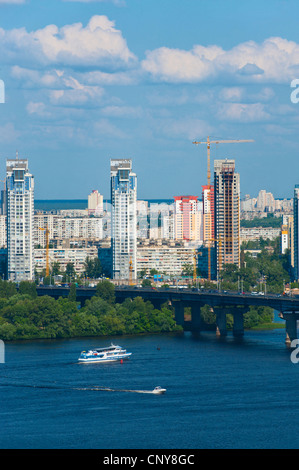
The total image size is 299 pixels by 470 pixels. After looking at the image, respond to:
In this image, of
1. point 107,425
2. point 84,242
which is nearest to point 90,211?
point 84,242

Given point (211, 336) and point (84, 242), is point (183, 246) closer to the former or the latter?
point (84, 242)

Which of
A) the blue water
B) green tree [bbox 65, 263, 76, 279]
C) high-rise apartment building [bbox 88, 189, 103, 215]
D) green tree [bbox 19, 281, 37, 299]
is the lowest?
the blue water

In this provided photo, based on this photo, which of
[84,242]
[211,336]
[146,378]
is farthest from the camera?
[84,242]

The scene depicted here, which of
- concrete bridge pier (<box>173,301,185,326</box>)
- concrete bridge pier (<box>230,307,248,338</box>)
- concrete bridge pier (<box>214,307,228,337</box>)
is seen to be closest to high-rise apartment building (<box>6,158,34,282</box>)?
concrete bridge pier (<box>173,301,185,326</box>)

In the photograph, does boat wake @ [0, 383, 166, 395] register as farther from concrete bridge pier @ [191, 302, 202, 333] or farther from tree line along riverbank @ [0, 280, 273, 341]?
concrete bridge pier @ [191, 302, 202, 333]

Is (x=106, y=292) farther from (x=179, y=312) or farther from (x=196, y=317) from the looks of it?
(x=196, y=317)

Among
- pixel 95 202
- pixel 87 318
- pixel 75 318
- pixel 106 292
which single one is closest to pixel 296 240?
pixel 106 292

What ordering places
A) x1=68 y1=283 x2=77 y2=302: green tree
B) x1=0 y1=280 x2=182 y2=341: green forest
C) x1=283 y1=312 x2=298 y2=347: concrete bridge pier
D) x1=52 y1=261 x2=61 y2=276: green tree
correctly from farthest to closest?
x1=52 y1=261 x2=61 y2=276: green tree < x1=68 y1=283 x2=77 y2=302: green tree < x1=0 y1=280 x2=182 y2=341: green forest < x1=283 y1=312 x2=298 y2=347: concrete bridge pier
